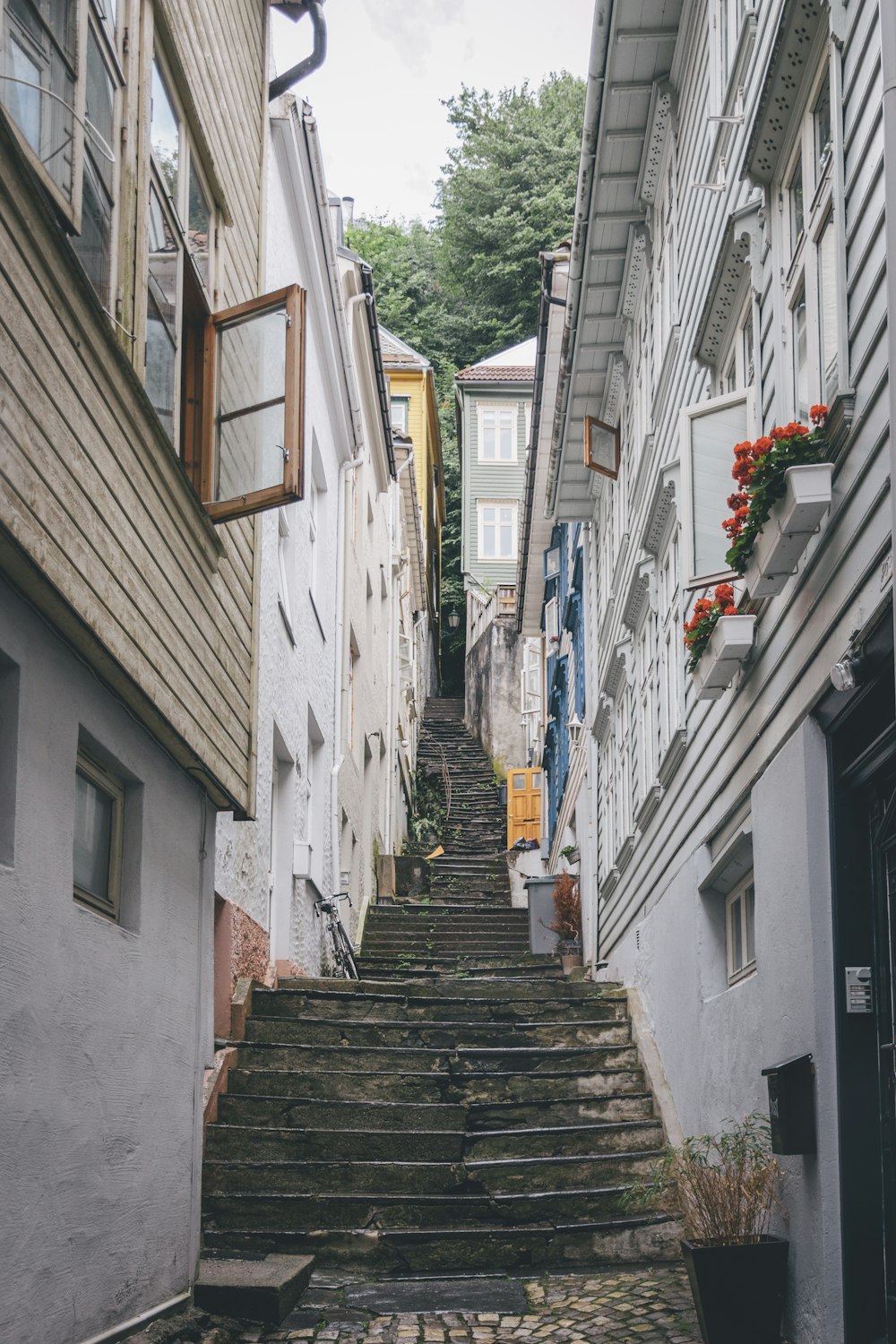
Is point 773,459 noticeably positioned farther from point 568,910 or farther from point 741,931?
point 568,910

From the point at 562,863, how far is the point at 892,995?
15405 millimetres

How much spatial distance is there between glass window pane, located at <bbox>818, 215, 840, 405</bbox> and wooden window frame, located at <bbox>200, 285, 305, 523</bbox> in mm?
2590

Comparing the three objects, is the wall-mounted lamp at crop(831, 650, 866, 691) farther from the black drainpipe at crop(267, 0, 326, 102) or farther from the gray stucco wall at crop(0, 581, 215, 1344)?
the black drainpipe at crop(267, 0, 326, 102)

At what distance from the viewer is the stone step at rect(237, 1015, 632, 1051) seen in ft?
31.7

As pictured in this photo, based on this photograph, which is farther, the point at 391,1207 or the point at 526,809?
the point at 526,809

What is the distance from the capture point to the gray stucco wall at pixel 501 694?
33906mm

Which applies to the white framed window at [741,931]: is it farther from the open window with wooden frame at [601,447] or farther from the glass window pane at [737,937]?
the open window with wooden frame at [601,447]

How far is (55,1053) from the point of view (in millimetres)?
4922

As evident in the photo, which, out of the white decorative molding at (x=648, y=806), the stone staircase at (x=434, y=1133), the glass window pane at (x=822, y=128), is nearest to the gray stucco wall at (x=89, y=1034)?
the stone staircase at (x=434, y=1133)

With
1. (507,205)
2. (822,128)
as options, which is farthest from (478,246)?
(822,128)

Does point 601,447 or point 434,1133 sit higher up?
point 601,447

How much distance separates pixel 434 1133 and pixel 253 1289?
2.12m

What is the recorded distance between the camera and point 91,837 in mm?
5719

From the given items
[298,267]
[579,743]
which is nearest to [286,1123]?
[298,267]
